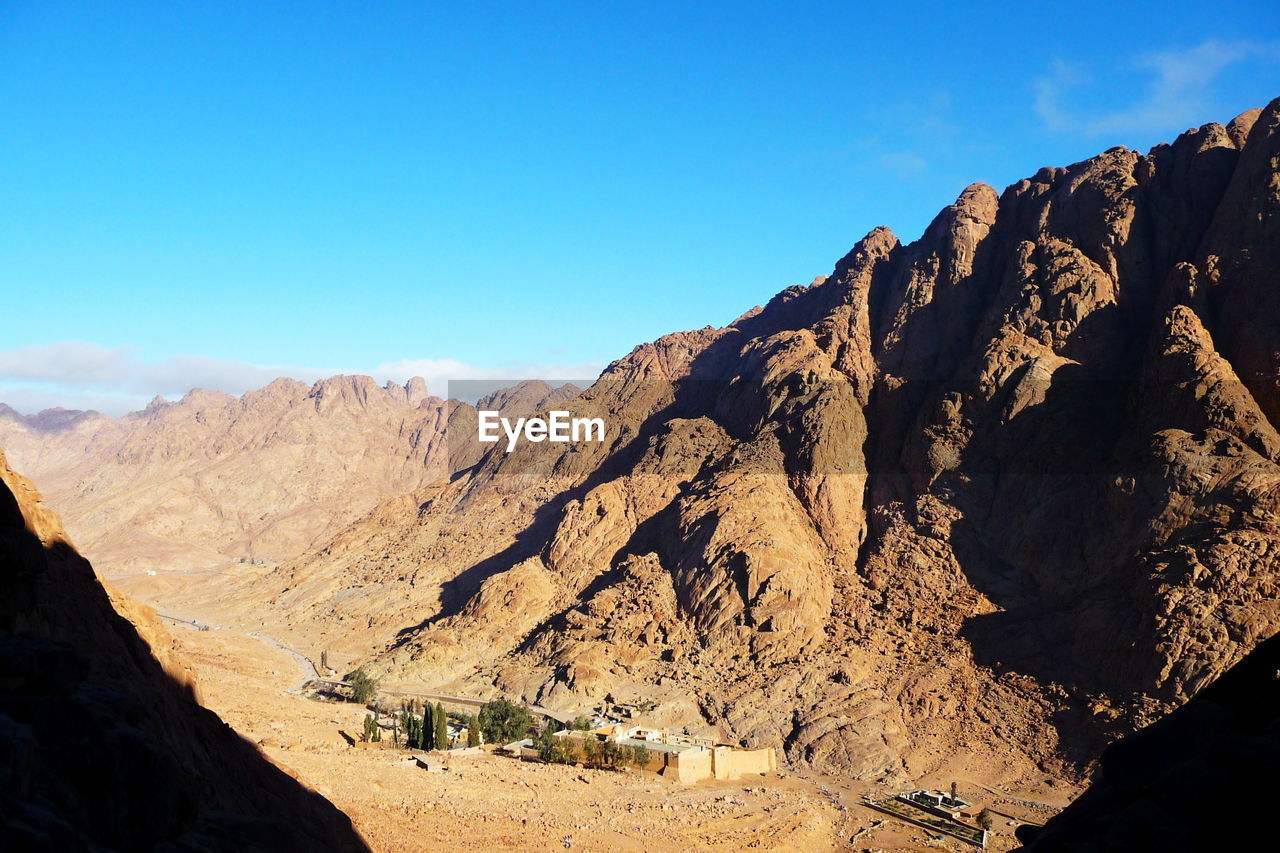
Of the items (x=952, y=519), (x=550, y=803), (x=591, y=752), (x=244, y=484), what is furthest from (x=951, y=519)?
(x=244, y=484)

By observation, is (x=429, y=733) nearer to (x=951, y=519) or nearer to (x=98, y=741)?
(x=98, y=741)

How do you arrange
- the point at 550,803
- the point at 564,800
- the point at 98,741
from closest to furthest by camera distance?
the point at 98,741
the point at 550,803
the point at 564,800

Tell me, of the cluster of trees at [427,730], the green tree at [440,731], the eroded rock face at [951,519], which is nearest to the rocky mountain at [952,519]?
the eroded rock face at [951,519]

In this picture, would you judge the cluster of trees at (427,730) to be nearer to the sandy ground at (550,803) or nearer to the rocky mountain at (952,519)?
the sandy ground at (550,803)

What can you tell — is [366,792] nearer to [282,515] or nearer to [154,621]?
[154,621]

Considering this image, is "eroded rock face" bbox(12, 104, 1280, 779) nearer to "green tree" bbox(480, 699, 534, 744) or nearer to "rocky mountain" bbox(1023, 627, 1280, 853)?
"green tree" bbox(480, 699, 534, 744)

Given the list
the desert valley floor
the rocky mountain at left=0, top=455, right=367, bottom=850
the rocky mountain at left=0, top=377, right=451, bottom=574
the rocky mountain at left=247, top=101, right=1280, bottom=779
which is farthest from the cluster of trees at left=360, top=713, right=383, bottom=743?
the rocky mountain at left=0, top=377, right=451, bottom=574
